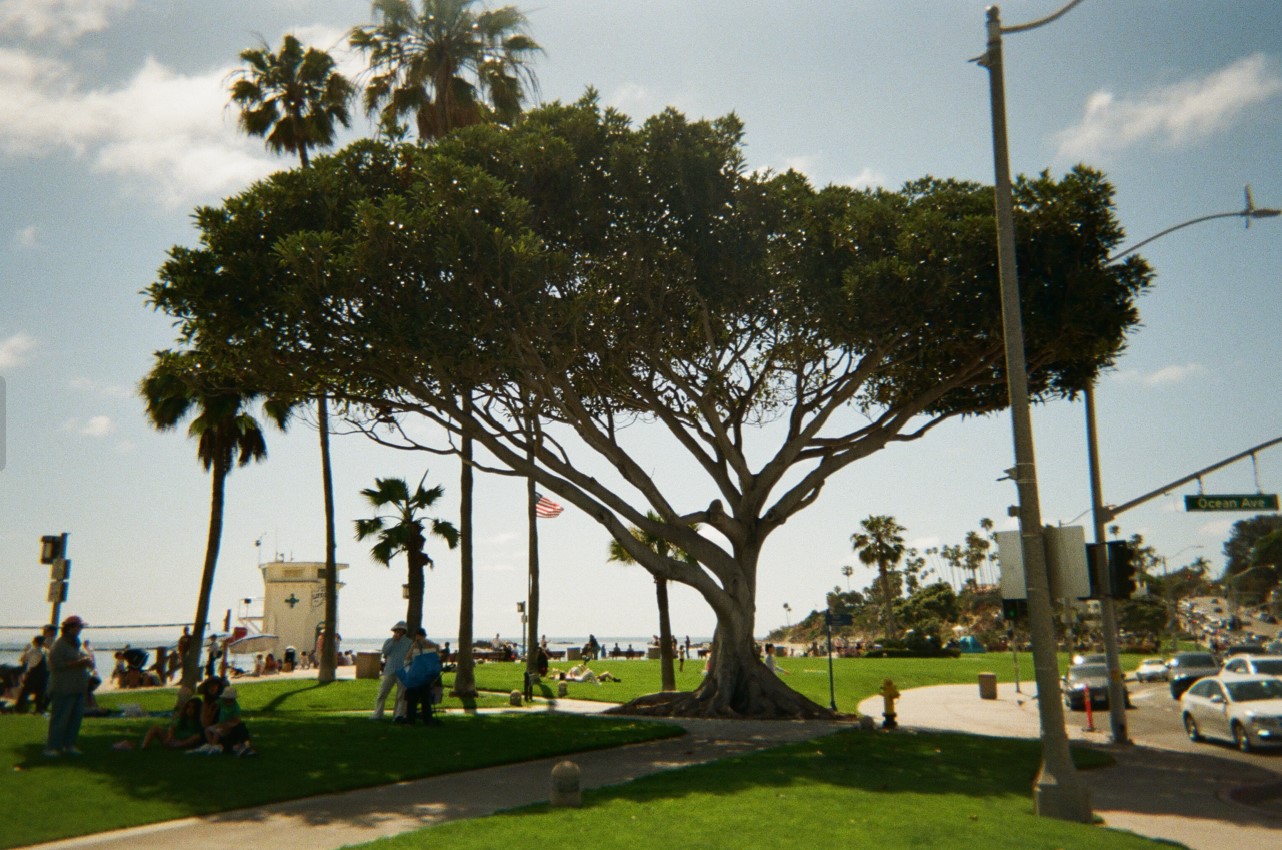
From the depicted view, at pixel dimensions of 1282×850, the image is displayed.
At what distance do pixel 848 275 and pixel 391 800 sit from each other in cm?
1428

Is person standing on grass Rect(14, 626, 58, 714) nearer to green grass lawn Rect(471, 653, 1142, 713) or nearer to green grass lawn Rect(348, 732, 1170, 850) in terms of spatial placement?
green grass lawn Rect(348, 732, 1170, 850)

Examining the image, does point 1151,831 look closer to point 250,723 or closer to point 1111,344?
point 1111,344

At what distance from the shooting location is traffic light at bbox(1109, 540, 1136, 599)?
1295 cm

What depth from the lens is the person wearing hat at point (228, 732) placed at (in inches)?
544

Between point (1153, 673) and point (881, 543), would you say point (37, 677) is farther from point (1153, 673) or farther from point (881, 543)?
point (881, 543)

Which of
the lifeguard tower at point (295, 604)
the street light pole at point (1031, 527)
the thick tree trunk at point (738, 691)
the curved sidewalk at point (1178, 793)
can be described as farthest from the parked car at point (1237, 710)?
the lifeguard tower at point (295, 604)

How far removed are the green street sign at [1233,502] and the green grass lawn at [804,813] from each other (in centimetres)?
746

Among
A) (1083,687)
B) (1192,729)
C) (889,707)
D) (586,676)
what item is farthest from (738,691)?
(586,676)

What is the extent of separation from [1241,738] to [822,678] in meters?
21.0

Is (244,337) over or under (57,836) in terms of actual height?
over

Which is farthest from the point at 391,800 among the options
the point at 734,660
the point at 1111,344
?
the point at 1111,344

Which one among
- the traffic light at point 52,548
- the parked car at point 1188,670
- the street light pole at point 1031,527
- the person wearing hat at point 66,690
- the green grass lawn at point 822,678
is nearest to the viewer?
the street light pole at point 1031,527

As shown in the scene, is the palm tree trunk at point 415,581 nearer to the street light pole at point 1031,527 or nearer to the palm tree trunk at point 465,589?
the palm tree trunk at point 465,589

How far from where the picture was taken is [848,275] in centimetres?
2098
